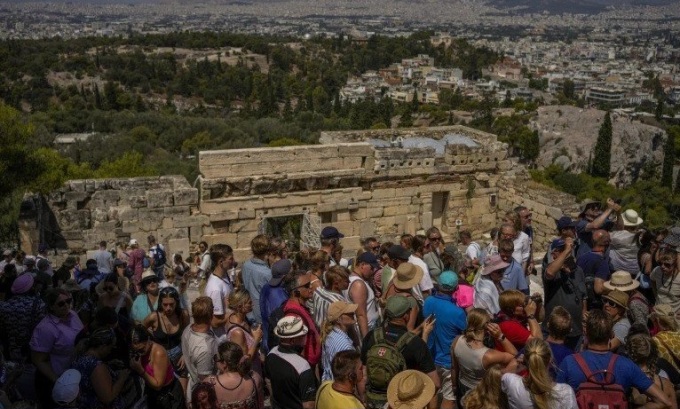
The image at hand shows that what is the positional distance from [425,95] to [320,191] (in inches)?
5180

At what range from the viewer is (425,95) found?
144 m

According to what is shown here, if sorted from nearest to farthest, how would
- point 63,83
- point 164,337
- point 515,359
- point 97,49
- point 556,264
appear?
point 515,359 < point 164,337 < point 556,264 < point 63,83 < point 97,49

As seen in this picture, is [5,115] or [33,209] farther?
[5,115]

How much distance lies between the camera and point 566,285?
7.65 meters

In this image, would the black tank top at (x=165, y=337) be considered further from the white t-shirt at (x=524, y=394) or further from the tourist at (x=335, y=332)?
the white t-shirt at (x=524, y=394)

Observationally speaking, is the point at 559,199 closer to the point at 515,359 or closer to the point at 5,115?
the point at 515,359

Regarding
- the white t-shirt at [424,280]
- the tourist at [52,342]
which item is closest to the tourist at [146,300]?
the tourist at [52,342]

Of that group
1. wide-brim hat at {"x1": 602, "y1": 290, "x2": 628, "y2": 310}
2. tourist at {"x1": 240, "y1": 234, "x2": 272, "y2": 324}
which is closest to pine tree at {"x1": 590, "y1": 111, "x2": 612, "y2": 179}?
tourist at {"x1": 240, "y1": 234, "x2": 272, "y2": 324}

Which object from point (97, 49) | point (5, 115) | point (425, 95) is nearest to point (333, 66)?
point (425, 95)

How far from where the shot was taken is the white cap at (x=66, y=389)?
518cm

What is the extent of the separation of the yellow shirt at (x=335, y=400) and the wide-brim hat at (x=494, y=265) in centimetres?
267

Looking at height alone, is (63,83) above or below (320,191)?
below

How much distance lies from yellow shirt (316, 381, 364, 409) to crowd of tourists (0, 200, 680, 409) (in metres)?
0.02

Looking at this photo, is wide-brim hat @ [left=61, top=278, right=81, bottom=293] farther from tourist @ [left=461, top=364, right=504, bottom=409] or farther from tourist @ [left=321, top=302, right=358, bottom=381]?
tourist @ [left=461, top=364, right=504, bottom=409]
